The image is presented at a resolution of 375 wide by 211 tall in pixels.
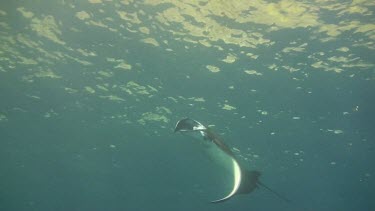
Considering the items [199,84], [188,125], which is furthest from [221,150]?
[199,84]

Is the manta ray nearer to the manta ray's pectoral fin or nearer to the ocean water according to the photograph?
the manta ray's pectoral fin

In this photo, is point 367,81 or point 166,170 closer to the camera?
point 367,81

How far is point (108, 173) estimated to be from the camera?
39.6 metres

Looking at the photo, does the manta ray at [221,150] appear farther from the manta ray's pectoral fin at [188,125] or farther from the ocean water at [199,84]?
the ocean water at [199,84]

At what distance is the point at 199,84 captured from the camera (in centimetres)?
1833

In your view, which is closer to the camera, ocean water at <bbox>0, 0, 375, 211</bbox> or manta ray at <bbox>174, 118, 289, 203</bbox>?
manta ray at <bbox>174, 118, 289, 203</bbox>

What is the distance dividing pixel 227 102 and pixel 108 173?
2515 centimetres

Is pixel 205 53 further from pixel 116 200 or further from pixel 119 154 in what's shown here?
pixel 116 200

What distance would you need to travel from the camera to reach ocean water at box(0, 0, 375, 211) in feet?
44.2

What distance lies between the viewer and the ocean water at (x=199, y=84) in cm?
1346

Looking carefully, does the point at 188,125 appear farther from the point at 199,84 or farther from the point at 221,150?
the point at 199,84

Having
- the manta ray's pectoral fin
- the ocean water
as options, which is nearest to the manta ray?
the manta ray's pectoral fin

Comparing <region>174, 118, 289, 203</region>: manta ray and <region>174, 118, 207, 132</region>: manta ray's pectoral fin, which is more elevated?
<region>174, 118, 207, 132</region>: manta ray's pectoral fin

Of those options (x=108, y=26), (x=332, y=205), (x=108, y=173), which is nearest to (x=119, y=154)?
(x=108, y=173)
